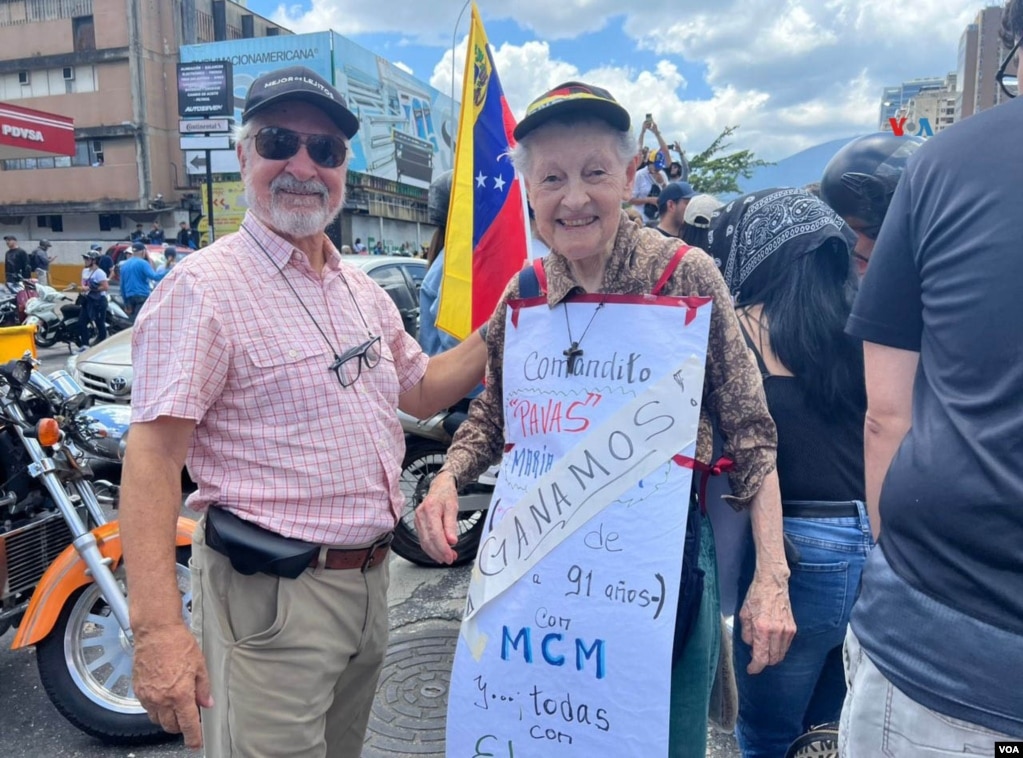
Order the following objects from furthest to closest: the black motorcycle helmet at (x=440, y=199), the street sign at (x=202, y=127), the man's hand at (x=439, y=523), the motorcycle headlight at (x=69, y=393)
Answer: the street sign at (x=202, y=127) → the black motorcycle helmet at (x=440, y=199) → the motorcycle headlight at (x=69, y=393) → the man's hand at (x=439, y=523)

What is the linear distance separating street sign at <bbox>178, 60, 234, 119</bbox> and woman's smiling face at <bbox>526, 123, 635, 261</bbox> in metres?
26.9

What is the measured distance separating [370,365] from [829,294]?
1167mm

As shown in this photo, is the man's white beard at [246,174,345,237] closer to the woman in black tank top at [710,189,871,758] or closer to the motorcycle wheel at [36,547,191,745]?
the woman in black tank top at [710,189,871,758]

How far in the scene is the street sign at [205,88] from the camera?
979 inches

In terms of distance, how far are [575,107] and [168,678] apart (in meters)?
1.49

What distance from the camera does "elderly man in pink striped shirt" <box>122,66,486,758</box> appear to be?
5.13 ft

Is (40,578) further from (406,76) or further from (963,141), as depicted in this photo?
(406,76)

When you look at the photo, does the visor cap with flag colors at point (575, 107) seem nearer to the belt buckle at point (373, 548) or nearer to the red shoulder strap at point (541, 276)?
the red shoulder strap at point (541, 276)

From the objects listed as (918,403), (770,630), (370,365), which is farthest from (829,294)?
(370,365)

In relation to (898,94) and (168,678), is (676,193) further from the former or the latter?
(898,94)

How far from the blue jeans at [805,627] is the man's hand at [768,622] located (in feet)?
0.56

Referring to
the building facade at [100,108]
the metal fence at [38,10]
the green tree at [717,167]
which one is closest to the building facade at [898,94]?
the green tree at [717,167]

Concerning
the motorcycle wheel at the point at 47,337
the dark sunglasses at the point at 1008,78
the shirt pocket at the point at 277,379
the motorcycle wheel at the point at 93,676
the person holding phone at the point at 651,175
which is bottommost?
the motorcycle wheel at the point at 93,676

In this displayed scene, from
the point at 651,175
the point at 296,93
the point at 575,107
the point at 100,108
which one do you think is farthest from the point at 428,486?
the point at 100,108
